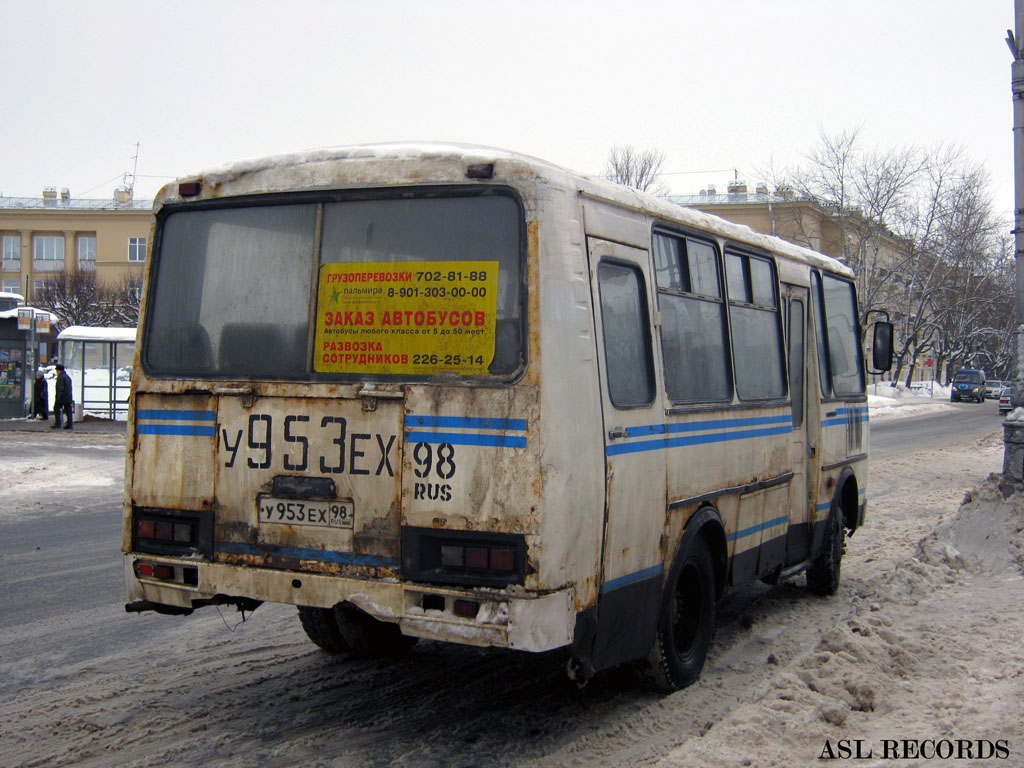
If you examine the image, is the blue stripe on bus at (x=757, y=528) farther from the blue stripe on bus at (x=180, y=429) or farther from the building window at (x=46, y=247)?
the building window at (x=46, y=247)

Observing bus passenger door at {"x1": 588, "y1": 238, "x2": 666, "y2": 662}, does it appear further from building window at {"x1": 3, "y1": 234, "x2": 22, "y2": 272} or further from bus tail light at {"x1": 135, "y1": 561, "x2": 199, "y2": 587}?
building window at {"x1": 3, "y1": 234, "x2": 22, "y2": 272}

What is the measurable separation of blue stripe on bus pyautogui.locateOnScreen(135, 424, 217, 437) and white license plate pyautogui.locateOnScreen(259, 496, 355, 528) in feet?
1.47

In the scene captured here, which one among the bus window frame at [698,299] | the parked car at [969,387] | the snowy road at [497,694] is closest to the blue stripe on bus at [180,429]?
the snowy road at [497,694]

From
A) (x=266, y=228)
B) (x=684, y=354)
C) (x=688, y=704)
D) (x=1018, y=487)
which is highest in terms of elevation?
(x=266, y=228)

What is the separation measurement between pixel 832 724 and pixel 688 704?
0.91 meters

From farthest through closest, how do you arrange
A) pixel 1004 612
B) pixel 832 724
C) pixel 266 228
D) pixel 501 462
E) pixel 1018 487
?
pixel 1018 487, pixel 1004 612, pixel 266 228, pixel 832 724, pixel 501 462

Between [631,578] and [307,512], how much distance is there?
156 centimetres

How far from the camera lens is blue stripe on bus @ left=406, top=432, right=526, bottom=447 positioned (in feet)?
14.3

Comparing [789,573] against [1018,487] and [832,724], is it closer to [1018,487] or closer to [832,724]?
[832,724]

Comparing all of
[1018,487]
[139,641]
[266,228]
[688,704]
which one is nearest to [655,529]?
[688,704]

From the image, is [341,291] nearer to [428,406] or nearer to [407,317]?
[407,317]

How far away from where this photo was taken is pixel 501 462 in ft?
14.4

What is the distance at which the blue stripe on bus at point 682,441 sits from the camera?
4.86 metres

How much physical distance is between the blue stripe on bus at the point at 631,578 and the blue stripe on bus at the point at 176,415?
202cm
